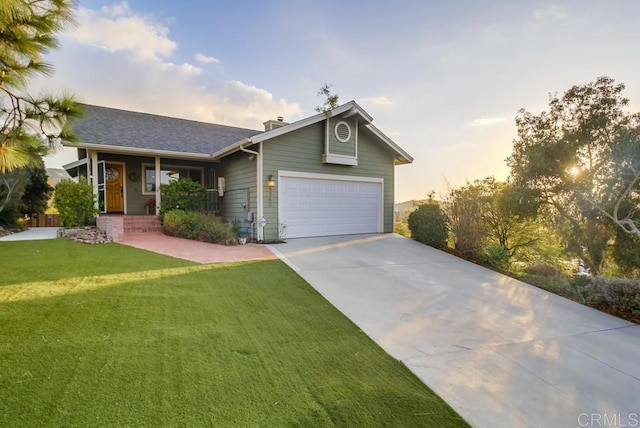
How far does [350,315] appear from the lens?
13.5ft

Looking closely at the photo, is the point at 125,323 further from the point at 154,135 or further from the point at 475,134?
the point at 475,134

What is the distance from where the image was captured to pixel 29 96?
3484 mm

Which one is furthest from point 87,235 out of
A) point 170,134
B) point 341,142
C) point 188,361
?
point 341,142

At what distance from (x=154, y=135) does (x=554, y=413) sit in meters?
13.5

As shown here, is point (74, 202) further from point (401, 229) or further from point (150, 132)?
point (401, 229)

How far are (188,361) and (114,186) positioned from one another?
12.0 metres

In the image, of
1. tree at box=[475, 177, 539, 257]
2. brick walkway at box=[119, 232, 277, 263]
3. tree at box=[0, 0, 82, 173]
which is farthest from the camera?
tree at box=[475, 177, 539, 257]

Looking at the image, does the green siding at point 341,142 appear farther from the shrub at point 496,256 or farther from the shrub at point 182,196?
the shrub at point 496,256

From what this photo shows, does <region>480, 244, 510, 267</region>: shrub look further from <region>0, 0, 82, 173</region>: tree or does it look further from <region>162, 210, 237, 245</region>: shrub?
<region>0, 0, 82, 173</region>: tree

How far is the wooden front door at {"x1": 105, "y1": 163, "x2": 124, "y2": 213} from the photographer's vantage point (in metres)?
11.9

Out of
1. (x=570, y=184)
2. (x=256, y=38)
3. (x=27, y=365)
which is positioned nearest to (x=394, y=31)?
(x=256, y=38)

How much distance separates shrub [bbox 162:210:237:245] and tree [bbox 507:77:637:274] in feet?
28.9

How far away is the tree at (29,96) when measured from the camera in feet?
10.3

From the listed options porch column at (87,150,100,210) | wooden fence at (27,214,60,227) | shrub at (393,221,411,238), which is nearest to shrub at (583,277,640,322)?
shrub at (393,221,411,238)
